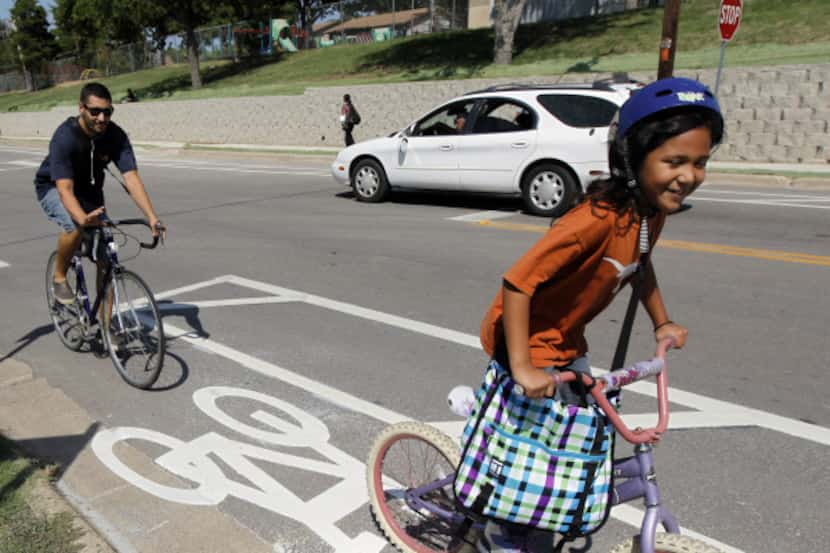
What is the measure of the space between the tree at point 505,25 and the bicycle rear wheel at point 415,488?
2195 cm

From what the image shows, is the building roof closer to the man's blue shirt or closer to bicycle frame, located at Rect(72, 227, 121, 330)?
the man's blue shirt

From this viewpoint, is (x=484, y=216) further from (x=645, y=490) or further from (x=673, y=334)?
(x=645, y=490)

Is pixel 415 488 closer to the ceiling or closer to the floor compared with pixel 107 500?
closer to the ceiling

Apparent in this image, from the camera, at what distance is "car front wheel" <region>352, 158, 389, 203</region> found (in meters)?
11.6

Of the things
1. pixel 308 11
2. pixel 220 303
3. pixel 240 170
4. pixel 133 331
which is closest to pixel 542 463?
pixel 133 331

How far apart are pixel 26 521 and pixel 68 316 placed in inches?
103

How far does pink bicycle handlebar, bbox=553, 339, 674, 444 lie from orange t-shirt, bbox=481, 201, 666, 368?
193mm

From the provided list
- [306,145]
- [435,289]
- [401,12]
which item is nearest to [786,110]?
[435,289]

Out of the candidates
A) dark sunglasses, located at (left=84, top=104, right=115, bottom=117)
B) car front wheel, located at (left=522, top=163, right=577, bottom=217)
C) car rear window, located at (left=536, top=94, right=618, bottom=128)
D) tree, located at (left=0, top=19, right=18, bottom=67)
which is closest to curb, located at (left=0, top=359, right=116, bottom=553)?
dark sunglasses, located at (left=84, top=104, right=115, bottom=117)

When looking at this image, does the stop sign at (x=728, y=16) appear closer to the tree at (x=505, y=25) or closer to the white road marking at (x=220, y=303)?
the white road marking at (x=220, y=303)

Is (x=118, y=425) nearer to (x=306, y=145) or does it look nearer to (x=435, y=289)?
(x=435, y=289)

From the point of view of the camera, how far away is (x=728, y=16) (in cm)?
1230

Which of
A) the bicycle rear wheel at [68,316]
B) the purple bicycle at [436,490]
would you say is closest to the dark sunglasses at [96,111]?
the bicycle rear wheel at [68,316]

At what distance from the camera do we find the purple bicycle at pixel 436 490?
75.4 inches
